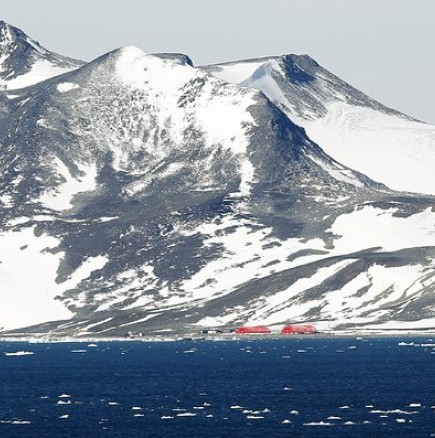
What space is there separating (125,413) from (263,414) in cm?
1761

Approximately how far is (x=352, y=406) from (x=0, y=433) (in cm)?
4767

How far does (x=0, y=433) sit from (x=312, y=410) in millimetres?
41146

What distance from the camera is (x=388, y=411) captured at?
18775 centimetres

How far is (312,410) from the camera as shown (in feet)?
630

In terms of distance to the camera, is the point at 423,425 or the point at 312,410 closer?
the point at 423,425

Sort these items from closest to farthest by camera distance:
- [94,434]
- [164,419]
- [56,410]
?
[94,434], [164,419], [56,410]

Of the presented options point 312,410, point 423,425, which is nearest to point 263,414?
point 312,410

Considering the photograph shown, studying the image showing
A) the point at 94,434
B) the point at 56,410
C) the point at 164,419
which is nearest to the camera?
the point at 94,434

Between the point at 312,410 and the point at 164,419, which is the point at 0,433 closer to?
the point at 164,419

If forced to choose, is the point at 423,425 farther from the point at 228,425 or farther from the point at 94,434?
the point at 94,434

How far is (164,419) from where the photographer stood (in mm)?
184125

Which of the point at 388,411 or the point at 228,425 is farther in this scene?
the point at 388,411

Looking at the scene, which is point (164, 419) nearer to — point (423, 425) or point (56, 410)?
point (56, 410)

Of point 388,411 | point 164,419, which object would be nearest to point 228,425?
point 164,419
